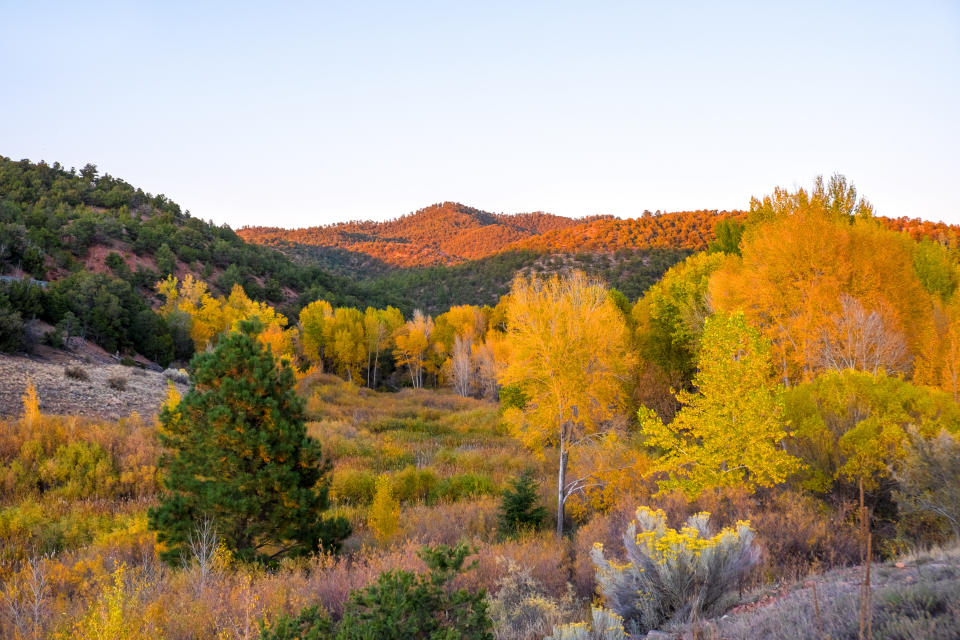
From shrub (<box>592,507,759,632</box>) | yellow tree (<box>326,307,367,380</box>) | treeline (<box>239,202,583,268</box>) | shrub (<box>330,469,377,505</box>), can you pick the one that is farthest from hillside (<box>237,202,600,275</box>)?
shrub (<box>592,507,759,632</box>)

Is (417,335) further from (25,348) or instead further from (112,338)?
(25,348)

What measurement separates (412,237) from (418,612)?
173182 millimetres

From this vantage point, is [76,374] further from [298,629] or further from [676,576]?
[676,576]

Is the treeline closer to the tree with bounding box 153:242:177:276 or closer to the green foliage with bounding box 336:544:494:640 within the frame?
the tree with bounding box 153:242:177:276

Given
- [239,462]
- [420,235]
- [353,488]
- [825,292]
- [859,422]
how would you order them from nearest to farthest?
1. [239,462]
2. [859,422]
3. [353,488]
4. [825,292]
5. [420,235]

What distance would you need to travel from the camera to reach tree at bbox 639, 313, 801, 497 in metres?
9.10

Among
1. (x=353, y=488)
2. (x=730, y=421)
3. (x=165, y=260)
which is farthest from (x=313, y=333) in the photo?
(x=730, y=421)

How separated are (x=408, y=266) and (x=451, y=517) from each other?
12070cm

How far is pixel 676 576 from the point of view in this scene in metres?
5.53

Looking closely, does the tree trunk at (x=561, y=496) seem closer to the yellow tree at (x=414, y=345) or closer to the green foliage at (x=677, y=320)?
the green foliage at (x=677, y=320)

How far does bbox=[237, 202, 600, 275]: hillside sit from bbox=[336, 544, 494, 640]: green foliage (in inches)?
4426

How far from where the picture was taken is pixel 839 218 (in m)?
17.9

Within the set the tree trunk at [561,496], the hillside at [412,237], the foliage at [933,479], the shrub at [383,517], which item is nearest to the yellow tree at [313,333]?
the tree trunk at [561,496]

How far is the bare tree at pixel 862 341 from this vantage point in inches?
555
